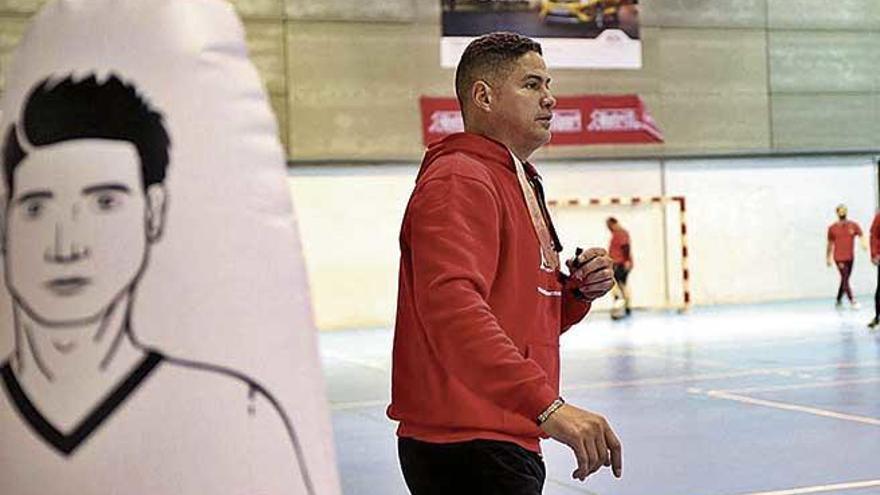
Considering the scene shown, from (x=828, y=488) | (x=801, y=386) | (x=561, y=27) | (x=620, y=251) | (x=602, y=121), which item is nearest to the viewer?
(x=828, y=488)

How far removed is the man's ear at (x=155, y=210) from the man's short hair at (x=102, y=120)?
0.01m

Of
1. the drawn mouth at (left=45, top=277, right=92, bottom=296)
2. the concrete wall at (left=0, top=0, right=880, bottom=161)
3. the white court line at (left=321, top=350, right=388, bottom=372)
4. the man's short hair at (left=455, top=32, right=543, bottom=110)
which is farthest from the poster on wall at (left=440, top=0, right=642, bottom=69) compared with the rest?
the drawn mouth at (left=45, top=277, right=92, bottom=296)

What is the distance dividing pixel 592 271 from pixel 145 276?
79.1 inches

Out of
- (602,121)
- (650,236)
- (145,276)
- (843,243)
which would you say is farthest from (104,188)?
(650,236)

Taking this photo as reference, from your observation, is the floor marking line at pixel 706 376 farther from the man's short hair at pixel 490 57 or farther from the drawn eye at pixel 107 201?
the drawn eye at pixel 107 201

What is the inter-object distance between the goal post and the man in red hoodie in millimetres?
20378

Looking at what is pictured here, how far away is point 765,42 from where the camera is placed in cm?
2530

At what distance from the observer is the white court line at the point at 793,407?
9664 millimetres

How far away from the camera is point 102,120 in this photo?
1.80 meters

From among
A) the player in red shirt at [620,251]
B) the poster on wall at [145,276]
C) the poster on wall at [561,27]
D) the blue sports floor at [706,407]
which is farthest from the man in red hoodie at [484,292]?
the poster on wall at [561,27]

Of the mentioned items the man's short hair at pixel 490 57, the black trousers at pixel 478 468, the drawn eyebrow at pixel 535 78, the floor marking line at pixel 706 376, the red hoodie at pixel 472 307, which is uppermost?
the man's short hair at pixel 490 57

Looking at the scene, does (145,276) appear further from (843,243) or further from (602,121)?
(602,121)

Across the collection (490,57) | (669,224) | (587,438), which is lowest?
(669,224)

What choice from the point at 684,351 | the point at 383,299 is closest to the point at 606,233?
the point at 383,299
